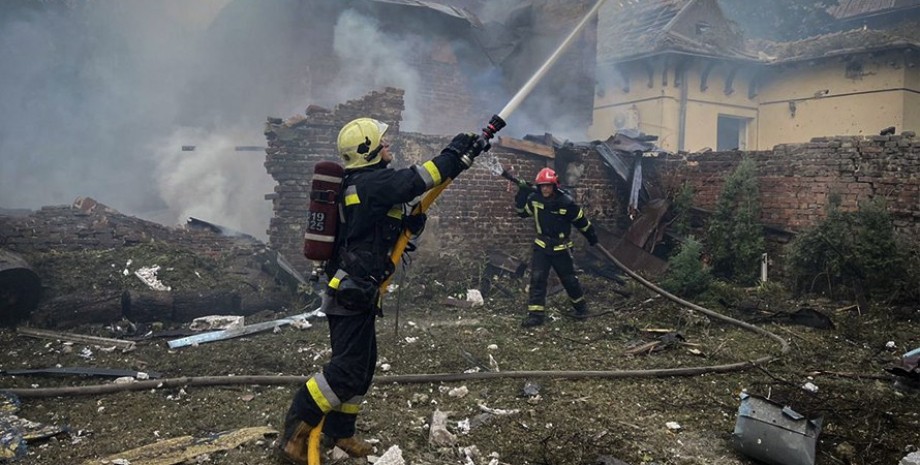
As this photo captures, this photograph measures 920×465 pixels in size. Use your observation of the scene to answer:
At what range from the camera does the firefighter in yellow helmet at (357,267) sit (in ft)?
11.1

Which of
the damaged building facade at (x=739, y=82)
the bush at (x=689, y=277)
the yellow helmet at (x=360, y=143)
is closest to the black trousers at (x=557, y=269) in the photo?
the bush at (x=689, y=277)

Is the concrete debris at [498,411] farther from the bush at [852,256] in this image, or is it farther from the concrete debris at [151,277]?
the bush at [852,256]

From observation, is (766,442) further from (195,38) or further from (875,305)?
(195,38)

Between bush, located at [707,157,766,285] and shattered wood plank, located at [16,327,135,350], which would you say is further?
bush, located at [707,157,766,285]

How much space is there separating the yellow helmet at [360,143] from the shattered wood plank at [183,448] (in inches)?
72.1

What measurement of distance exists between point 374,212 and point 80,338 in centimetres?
438

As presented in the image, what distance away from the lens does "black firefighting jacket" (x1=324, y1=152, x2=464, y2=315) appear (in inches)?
133

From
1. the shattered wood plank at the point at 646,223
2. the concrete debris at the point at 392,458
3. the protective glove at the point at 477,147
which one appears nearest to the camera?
the concrete debris at the point at 392,458

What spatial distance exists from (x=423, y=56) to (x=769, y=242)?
10157mm

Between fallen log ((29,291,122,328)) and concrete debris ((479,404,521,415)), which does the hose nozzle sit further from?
fallen log ((29,291,122,328))

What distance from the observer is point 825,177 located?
8.13 metres

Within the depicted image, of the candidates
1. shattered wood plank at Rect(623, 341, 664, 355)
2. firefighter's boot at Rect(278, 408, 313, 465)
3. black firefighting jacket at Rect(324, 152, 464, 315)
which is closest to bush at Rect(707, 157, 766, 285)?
shattered wood plank at Rect(623, 341, 664, 355)

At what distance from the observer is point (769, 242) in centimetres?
866

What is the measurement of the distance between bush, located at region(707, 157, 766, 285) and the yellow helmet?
21.8 ft
